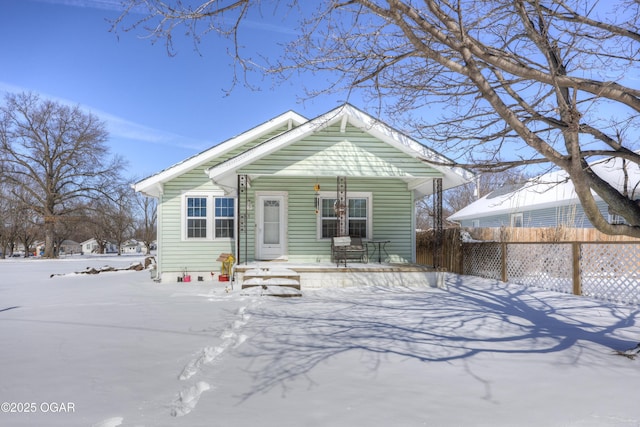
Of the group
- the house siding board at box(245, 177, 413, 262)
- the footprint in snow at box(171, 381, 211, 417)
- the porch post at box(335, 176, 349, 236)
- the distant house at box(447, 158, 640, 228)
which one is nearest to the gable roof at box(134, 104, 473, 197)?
the house siding board at box(245, 177, 413, 262)

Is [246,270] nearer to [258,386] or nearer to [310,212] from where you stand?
[310,212]

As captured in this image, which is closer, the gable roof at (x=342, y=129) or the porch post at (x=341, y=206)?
the gable roof at (x=342, y=129)

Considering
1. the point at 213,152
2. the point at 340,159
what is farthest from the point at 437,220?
the point at 213,152

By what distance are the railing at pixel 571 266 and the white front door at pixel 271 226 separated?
6366 mm

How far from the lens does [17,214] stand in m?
32.5

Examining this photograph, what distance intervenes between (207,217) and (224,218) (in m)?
0.54

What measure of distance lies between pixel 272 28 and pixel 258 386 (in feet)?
14.3

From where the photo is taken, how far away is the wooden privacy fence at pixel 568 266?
872 cm

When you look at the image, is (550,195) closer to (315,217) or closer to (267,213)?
(315,217)

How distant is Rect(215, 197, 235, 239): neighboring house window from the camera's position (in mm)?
12883

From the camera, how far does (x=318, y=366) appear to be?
13.2 ft

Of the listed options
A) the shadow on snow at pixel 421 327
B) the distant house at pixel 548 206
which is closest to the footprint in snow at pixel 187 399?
the shadow on snow at pixel 421 327

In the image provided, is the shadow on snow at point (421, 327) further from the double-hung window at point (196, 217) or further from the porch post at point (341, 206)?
the double-hung window at point (196, 217)

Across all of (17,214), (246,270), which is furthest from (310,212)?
(17,214)
